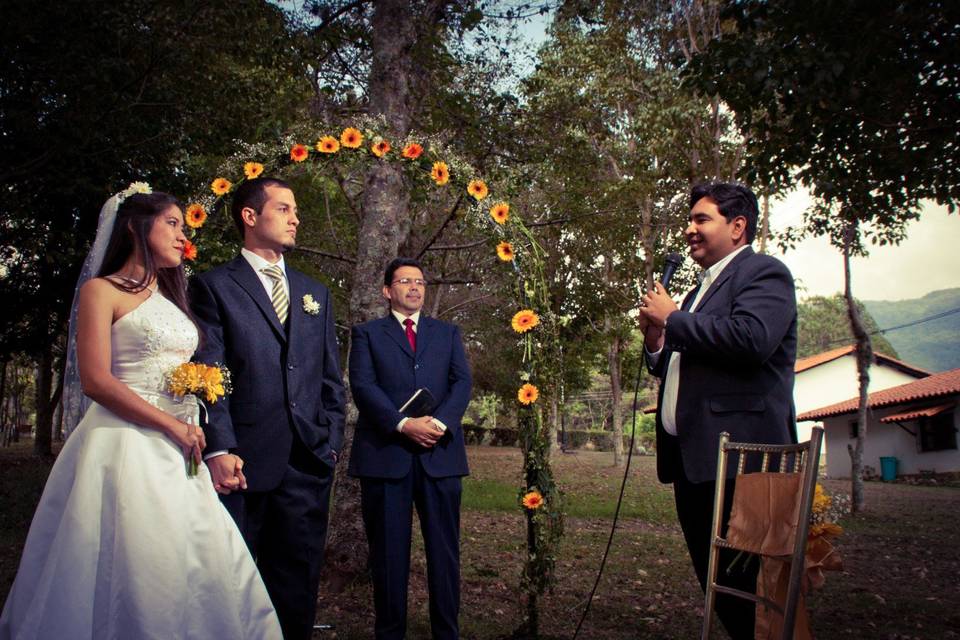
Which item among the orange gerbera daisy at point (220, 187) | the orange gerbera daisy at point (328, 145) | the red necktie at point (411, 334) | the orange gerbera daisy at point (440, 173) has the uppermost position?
the orange gerbera daisy at point (328, 145)

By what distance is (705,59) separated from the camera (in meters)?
7.98

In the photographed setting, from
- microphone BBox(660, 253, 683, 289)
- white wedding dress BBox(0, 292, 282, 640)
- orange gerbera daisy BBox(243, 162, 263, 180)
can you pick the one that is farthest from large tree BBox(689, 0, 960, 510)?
white wedding dress BBox(0, 292, 282, 640)

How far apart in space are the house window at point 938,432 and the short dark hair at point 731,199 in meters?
29.8

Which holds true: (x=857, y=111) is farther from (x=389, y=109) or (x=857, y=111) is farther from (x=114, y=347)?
(x=114, y=347)

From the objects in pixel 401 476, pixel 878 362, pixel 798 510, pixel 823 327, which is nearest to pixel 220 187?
pixel 401 476

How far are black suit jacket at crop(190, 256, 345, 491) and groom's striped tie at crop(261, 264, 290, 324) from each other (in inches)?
1.5

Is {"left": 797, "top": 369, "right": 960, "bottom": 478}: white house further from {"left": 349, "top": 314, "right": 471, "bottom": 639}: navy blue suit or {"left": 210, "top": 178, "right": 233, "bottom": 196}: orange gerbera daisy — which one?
{"left": 210, "top": 178, "right": 233, "bottom": 196}: orange gerbera daisy

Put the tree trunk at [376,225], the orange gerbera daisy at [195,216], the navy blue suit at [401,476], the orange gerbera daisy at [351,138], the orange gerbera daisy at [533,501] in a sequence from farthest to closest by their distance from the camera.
A: 1. the tree trunk at [376,225]
2. the orange gerbera daisy at [351,138]
3. the orange gerbera daisy at [533,501]
4. the orange gerbera daisy at [195,216]
5. the navy blue suit at [401,476]

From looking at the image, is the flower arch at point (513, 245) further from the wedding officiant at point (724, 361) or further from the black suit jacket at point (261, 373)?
the wedding officiant at point (724, 361)

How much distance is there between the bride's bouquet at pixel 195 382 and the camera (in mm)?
3602

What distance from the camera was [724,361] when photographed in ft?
12.0

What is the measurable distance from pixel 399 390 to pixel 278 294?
112cm

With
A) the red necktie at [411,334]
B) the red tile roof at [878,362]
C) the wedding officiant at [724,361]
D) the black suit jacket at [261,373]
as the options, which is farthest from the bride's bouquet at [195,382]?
the red tile roof at [878,362]

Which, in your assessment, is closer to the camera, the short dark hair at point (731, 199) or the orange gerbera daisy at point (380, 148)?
the short dark hair at point (731, 199)
